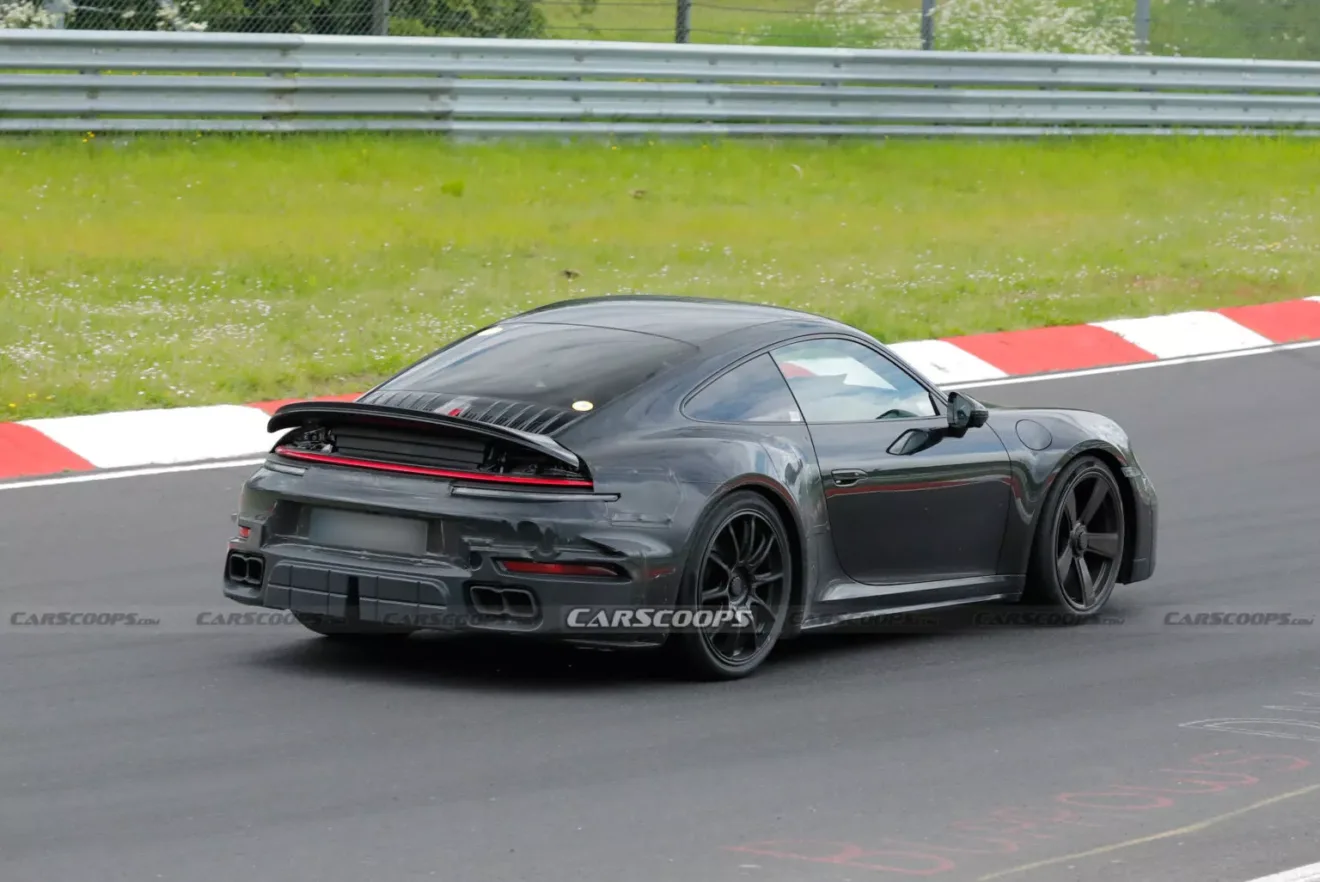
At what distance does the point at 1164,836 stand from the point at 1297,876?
16.3 inches

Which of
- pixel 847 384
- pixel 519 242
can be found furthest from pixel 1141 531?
pixel 519 242

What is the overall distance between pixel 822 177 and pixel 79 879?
56.0 feet

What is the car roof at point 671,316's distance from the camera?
27.0 feet

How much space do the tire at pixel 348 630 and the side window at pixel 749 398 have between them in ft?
4.23

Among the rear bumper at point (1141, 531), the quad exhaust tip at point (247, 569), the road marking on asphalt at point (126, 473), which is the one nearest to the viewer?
the quad exhaust tip at point (247, 569)

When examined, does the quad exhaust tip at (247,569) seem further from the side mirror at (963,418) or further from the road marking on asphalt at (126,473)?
the road marking on asphalt at (126,473)

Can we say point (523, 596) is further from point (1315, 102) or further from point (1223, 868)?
point (1315, 102)

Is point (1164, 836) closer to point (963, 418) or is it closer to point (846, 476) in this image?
point (846, 476)

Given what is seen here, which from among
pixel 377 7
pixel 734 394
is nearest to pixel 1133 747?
pixel 734 394

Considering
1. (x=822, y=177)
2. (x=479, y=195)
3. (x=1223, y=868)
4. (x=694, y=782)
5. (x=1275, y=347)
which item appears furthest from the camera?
(x=822, y=177)

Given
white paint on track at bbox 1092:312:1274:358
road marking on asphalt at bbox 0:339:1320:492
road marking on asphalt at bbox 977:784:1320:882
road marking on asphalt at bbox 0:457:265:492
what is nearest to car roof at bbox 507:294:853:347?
road marking on asphalt at bbox 977:784:1320:882

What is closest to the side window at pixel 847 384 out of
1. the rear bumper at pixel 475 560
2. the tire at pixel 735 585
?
the tire at pixel 735 585

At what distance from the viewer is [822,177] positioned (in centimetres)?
2183

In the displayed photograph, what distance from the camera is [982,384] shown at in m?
14.7
